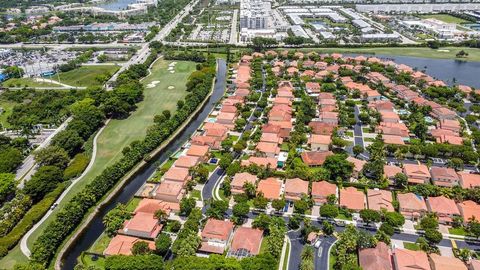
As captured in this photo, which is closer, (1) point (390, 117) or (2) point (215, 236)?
(2) point (215, 236)

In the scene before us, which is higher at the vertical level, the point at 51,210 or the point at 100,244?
the point at 51,210

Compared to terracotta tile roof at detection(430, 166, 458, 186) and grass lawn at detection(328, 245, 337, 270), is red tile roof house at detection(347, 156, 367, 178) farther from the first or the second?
grass lawn at detection(328, 245, 337, 270)

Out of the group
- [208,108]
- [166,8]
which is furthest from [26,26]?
[208,108]

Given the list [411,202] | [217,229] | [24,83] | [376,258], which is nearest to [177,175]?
[217,229]

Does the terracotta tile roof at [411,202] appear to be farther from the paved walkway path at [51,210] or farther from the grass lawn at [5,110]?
the grass lawn at [5,110]

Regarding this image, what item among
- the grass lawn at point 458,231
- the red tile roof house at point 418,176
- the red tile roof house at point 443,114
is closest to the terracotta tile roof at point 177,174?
the red tile roof house at point 418,176

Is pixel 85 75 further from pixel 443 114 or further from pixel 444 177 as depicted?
pixel 444 177
